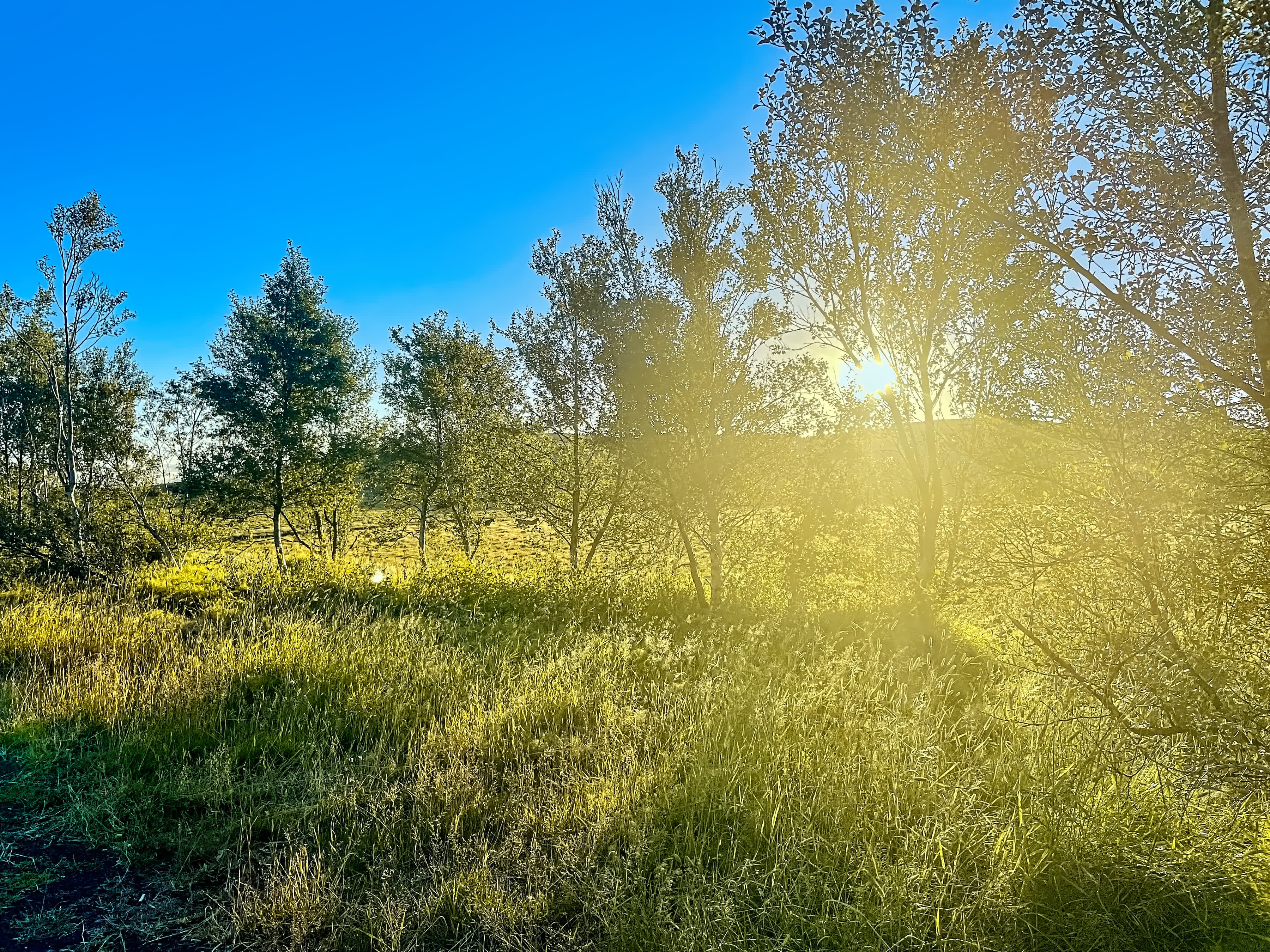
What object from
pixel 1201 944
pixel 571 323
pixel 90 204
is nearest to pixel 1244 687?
pixel 1201 944

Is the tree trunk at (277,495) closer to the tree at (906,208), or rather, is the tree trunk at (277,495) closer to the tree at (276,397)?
the tree at (276,397)

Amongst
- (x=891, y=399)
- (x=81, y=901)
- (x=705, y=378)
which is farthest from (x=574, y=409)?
(x=81, y=901)

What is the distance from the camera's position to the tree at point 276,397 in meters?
16.7

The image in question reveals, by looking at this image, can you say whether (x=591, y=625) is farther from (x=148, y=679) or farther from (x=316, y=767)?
(x=148, y=679)

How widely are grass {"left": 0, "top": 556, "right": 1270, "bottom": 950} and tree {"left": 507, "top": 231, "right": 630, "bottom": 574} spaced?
15.1ft

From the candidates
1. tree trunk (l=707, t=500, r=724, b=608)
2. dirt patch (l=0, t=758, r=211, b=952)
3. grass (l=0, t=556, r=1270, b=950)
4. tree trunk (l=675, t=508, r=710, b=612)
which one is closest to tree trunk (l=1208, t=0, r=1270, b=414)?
grass (l=0, t=556, r=1270, b=950)

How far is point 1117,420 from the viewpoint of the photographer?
110 inches

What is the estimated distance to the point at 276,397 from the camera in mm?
17109

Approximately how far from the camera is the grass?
267cm

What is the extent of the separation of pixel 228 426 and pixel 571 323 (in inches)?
490

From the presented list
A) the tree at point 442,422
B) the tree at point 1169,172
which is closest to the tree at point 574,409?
the tree at point 442,422

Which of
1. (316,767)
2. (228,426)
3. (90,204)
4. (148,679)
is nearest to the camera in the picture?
(316,767)

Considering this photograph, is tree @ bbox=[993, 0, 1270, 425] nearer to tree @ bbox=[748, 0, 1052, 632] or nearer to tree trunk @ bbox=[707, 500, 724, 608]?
tree @ bbox=[748, 0, 1052, 632]

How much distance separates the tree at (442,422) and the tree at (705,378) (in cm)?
712
